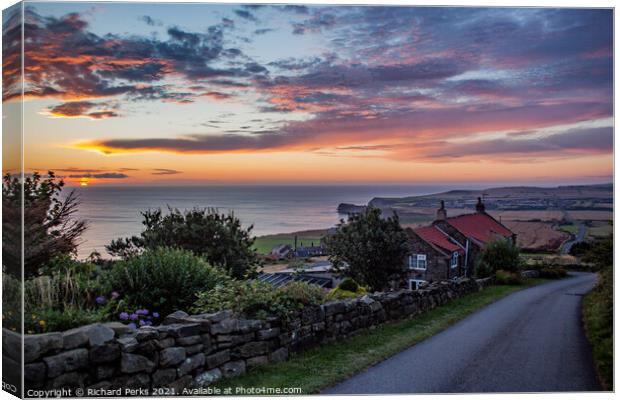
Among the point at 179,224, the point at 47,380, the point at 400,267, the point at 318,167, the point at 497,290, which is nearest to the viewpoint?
the point at 47,380

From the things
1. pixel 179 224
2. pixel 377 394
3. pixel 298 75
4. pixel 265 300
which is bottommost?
pixel 377 394

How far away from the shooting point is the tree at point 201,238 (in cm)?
931

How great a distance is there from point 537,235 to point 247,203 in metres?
4.35

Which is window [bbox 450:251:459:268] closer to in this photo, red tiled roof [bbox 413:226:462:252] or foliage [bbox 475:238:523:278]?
foliage [bbox 475:238:523:278]

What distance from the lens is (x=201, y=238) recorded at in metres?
11.2

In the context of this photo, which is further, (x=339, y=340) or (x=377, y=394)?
(x=339, y=340)

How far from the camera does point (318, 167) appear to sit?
29.8 ft

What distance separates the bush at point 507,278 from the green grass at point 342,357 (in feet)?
1.31

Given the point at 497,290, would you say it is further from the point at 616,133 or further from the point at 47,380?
the point at 47,380

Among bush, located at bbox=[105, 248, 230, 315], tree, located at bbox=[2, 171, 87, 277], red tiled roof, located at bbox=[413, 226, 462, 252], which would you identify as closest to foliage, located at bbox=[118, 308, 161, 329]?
bush, located at bbox=[105, 248, 230, 315]

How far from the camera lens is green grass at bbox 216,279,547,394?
25.3ft

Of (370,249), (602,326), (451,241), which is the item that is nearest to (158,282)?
(451,241)

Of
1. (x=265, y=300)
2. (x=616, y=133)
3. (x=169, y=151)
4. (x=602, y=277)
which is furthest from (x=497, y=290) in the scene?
(x=169, y=151)

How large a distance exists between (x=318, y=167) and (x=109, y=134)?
285cm
